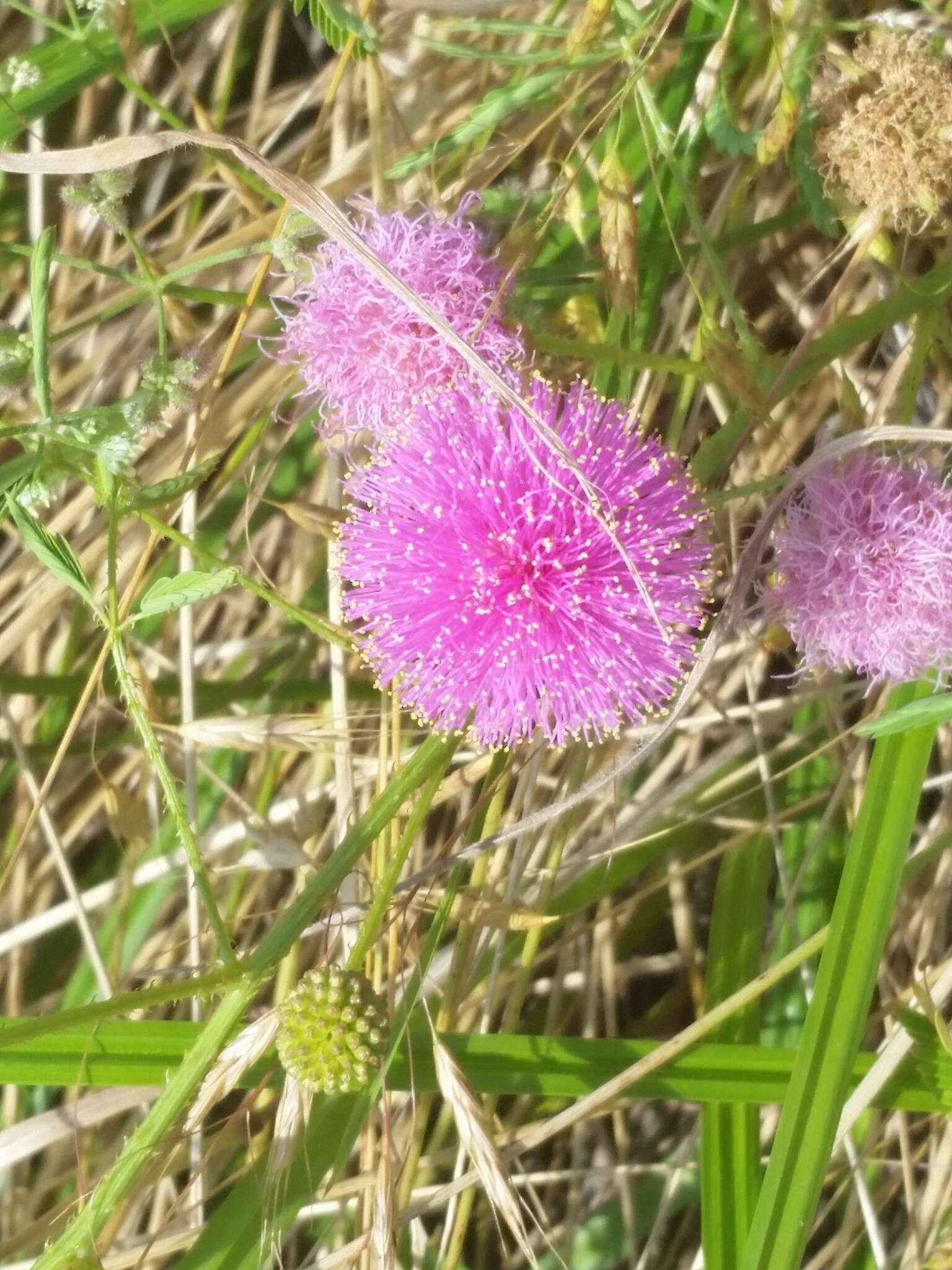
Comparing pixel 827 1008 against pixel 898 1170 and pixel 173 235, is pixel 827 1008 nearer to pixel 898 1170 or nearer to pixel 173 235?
pixel 898 1170

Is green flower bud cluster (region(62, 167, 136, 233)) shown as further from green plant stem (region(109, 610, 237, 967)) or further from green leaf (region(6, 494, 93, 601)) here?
green plant stem (region(109, 610, 237, 967))

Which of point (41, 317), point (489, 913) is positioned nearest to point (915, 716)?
point (489, 913)

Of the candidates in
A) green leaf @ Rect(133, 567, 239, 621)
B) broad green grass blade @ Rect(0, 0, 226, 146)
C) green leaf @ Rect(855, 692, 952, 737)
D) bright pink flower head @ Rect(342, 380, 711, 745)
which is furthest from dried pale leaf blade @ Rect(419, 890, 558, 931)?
broad green grass blade @ Rect(0, 0, 226, 146)

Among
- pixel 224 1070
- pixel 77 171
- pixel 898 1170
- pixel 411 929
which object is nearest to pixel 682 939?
pixel 898 1170

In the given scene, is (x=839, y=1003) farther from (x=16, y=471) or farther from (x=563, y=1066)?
(x=16, y=471)

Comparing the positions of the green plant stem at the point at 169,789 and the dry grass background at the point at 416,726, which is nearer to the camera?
the green plant stem at the point at 169,789

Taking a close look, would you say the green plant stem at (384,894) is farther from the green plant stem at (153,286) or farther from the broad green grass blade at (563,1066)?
the green plant stem at (153,286)

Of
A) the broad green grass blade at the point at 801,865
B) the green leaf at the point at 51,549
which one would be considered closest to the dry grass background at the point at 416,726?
the broad green grass blade at the point at 801,865
